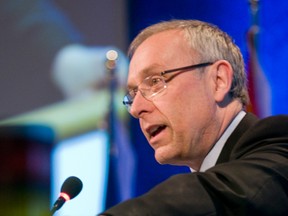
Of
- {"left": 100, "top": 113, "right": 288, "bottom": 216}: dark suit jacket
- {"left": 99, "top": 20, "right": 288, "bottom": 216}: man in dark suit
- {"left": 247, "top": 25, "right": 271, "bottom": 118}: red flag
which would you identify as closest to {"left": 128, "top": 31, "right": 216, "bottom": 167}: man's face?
{"left": 99, "top": 20, "right": 288, "bottom": 216}: man in dark suit

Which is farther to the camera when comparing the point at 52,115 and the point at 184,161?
the point at 52,115

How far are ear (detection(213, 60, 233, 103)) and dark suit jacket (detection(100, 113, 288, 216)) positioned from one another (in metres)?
0.51

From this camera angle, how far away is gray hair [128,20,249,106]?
1918mm

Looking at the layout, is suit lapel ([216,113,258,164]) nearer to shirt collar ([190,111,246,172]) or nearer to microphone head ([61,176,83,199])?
shirt collar ([190,111,246,172])

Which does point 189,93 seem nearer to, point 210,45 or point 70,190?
point 210,45

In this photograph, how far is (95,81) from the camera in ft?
15.4

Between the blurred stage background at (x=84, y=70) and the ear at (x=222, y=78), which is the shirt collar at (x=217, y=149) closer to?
the ear at (x=222, y=78)

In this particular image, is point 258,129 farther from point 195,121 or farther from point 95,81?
point 95,81

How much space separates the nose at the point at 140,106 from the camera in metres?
1.85

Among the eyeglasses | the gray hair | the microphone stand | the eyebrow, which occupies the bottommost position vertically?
the microphone stand

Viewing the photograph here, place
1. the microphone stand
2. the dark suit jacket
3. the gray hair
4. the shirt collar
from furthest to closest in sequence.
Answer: the microphone stand, the gray hair, the shirt collar, the dark suit jacket

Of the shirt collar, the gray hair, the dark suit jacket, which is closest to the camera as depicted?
the dark suit jacket

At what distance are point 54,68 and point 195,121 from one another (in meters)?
2.93

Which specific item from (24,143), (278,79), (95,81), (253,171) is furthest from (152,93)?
(95,81)
